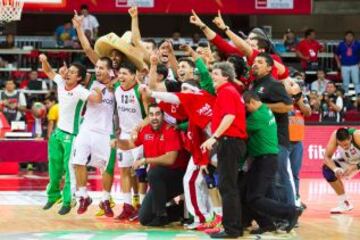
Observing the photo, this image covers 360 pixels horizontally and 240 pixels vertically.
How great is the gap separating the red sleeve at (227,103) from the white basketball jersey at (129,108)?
1.79 m

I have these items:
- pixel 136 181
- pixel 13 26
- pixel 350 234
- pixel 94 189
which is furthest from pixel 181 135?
pixel 13 26

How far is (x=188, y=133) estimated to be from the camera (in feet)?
34.9

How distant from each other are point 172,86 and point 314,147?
29.7 feet

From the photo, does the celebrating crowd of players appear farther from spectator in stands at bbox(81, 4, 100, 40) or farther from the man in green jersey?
spectator in stands at bbox(81, 4, 100, 40)

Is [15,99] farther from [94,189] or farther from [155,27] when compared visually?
[155,27]

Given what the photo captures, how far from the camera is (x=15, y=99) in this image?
20547mm

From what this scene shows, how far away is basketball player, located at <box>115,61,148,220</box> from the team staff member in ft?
5.20

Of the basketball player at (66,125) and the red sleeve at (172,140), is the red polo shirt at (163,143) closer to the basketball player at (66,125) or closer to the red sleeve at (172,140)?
the red sleeve at (172,140)

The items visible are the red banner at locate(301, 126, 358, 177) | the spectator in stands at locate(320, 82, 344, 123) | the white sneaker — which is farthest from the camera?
the spectator in stands at locate(320, 82, 344, 123)

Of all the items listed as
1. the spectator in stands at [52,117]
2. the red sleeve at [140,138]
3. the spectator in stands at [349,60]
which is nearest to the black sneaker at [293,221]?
the red sleeve at [140,138]

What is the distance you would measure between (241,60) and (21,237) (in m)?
3.12

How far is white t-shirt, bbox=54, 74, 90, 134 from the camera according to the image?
Result: 11688 mm

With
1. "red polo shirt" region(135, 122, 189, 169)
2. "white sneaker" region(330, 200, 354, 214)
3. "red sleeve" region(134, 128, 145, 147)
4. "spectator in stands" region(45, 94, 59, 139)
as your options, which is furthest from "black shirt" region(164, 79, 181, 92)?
"spectator in stands" region(45, 94, 59, 139)

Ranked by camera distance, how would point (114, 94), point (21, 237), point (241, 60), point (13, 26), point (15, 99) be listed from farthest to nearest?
point (13, 26) → point (15, 99) → point (114, 94) → point (241, 60) → point (21, 237)
